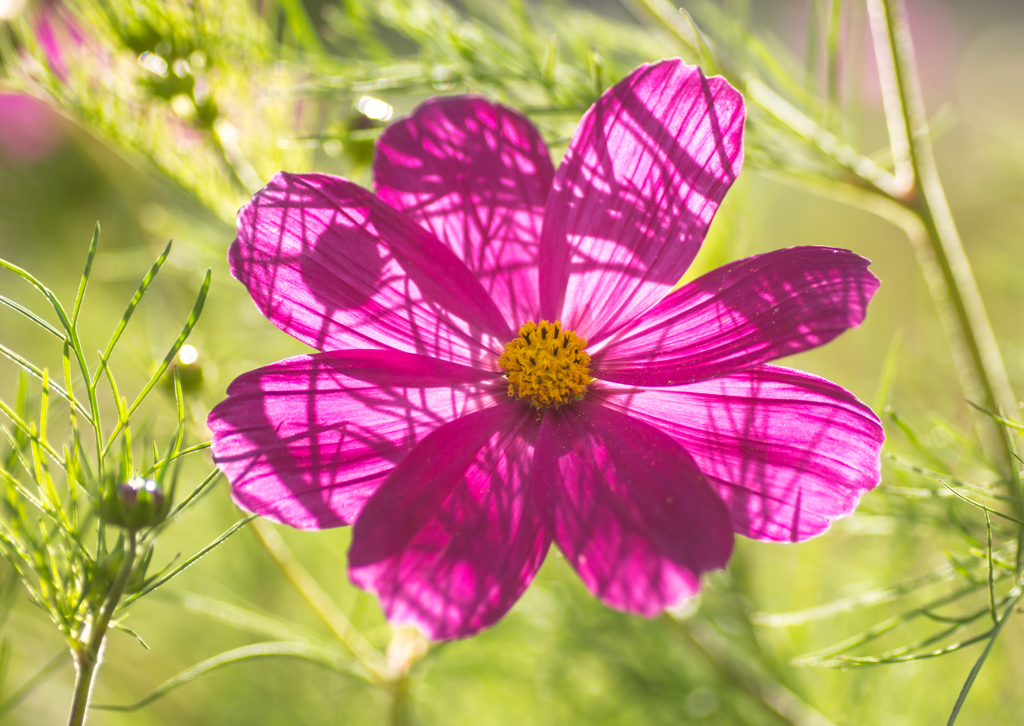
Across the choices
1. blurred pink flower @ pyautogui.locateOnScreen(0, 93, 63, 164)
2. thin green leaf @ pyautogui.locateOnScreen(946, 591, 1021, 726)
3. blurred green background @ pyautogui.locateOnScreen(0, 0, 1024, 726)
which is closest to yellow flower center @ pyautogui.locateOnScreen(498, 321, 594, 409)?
blurred green background @ pyautogui.locateOnScreen(0, 0, 1024, 726)

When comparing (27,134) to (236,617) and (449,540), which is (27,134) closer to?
(236,617)

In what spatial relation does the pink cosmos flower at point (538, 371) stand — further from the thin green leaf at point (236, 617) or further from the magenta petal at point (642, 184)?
the thin green leaf at point (236, 617)

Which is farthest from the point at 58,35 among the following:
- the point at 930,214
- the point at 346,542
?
the point at 930,214

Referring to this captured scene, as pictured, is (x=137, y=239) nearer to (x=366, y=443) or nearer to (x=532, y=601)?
(x=532, y=601)

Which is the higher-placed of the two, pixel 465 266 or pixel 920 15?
pixel 920 15

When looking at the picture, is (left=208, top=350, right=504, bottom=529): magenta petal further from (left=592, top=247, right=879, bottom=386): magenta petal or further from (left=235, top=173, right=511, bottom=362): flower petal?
(left=592, top=247, right=879, bottom=386): magenta petal

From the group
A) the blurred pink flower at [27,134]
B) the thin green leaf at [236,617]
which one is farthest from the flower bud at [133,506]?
the blurred pink flower at [27,134]

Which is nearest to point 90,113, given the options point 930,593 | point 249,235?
point 249,235
